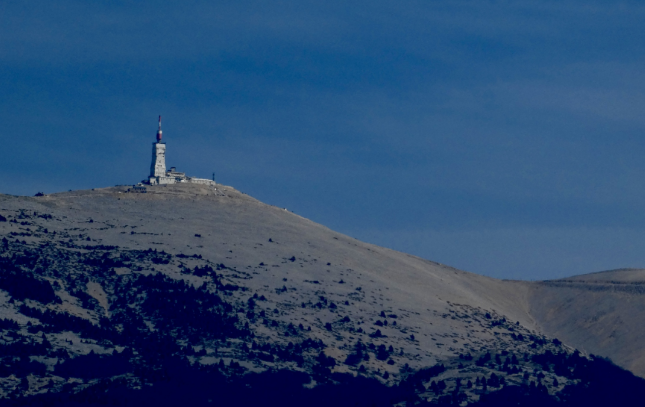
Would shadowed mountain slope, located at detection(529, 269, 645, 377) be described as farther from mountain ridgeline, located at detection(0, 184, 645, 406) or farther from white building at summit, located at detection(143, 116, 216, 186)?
white building at summit, located at detection(143, 116, 216, 186)

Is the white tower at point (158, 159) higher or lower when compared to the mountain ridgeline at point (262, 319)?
higher

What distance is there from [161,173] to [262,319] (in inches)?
2034

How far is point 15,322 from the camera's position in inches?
4815

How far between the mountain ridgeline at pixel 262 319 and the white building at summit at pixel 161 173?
163 inches

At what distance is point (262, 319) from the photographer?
13325cm

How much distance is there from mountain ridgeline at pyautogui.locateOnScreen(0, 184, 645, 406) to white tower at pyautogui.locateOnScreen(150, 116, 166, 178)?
4277 millimetres

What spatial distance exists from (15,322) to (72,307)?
781 cm

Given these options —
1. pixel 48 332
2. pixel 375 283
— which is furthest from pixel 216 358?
pixel 375 283

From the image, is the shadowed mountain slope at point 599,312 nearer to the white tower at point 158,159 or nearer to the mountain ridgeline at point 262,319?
the mountain ridgeline at point 262,319

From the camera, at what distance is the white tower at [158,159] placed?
173875 millimetres

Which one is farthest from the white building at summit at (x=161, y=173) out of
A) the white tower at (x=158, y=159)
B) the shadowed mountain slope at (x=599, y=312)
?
the shadowed mountain slope at (x=599, y=312)

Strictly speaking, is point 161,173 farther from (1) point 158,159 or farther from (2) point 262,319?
(2) point 262,319

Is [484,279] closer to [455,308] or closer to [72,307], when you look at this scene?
[455,308]

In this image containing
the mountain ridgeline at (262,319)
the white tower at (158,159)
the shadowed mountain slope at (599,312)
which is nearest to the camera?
the mountain ridgeline at (262,319)
